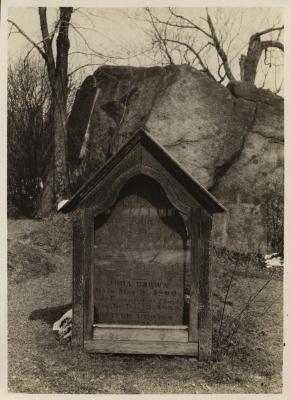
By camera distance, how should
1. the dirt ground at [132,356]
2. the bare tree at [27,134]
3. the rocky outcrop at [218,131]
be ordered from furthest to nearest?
the bare tree at [27,134] < the rocky outcrop at [218,131] < the dirt ground at [132,356]

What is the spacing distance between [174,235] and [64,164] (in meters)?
4.30

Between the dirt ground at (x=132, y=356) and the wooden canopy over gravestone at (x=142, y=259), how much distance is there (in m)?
0.16

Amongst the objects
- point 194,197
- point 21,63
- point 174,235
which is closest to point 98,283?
point 174,235

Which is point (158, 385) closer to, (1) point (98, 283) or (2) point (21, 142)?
(1) point (98, 283)

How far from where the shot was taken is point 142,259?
4.59 meters

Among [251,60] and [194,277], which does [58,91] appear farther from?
[194,277]

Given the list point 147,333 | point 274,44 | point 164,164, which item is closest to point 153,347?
point 147,333

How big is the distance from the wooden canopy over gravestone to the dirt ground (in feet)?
A: 0.54

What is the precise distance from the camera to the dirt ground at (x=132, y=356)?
4.28m

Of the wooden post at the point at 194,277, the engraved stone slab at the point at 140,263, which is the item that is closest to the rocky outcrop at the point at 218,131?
the engraved stone slab at the point at 140,263

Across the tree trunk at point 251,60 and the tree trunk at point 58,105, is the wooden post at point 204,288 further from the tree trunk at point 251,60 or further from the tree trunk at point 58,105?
the tree trunk at point 251,60

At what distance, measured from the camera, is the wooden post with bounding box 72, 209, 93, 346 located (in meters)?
4.50

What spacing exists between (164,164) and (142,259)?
33.1 inches

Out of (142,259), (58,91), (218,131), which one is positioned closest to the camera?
(142,259)
